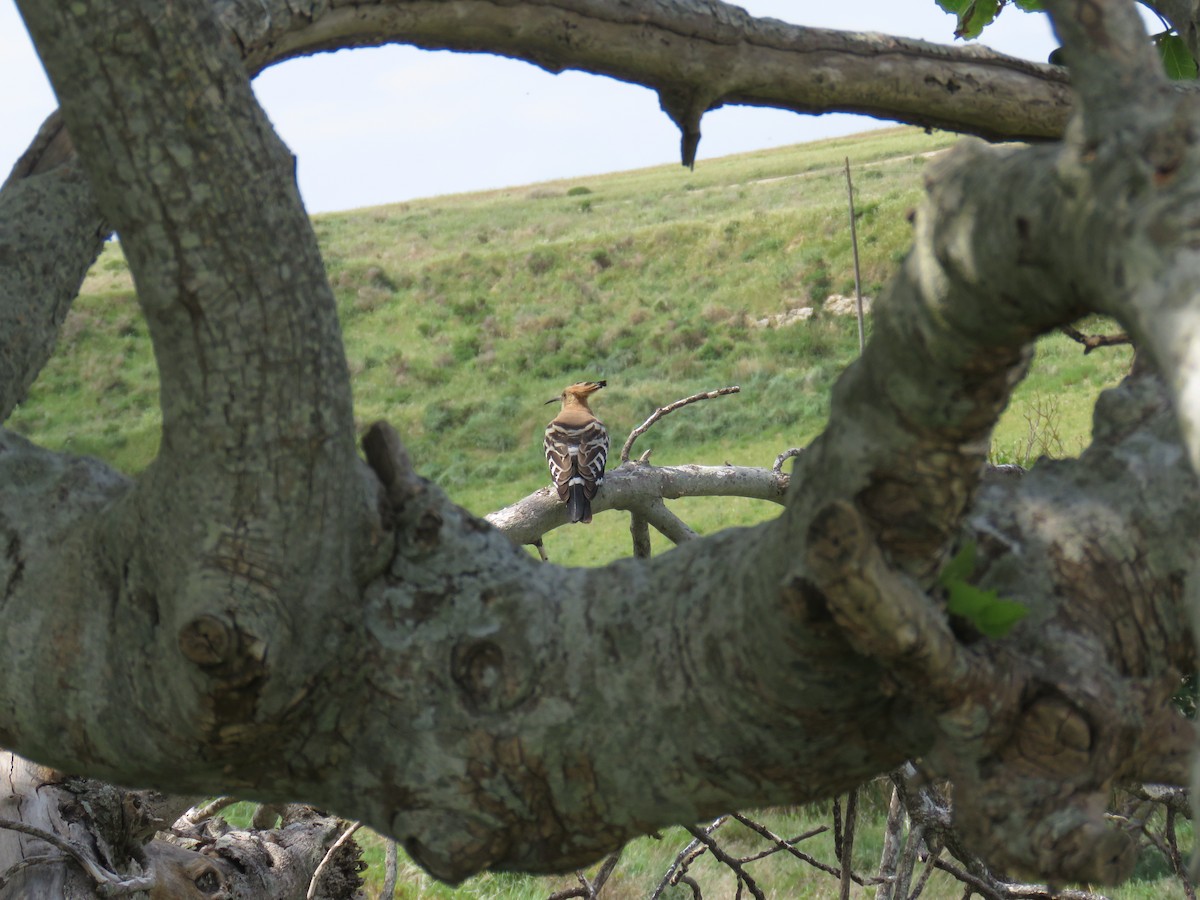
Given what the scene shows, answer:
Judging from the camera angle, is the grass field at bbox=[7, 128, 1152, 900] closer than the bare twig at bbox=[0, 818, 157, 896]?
No

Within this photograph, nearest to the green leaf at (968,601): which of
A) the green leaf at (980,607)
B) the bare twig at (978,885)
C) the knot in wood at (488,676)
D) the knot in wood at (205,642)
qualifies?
the green leaf at (980,607)

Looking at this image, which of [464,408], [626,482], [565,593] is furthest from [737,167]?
[565,593]

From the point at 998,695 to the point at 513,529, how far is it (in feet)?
9.90

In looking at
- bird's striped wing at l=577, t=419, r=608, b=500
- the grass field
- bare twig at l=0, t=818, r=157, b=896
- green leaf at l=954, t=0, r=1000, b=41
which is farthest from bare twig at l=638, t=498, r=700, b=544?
the grass field

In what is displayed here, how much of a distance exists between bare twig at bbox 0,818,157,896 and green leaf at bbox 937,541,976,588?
2.34 m

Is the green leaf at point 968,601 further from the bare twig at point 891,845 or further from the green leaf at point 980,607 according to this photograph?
the bare twig at point 891,845

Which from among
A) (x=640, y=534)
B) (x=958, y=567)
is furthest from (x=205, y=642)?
(x=640, y=534)

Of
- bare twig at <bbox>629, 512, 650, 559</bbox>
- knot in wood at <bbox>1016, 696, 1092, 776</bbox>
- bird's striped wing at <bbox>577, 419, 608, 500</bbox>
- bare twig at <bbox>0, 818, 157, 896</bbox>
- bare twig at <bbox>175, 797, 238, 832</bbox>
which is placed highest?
knot in wood at <bbox>1016, 696, 1092, 776</bbox>

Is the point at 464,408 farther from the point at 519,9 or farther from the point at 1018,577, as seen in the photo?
the point at 1018,577

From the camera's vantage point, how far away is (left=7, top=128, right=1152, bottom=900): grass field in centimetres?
1916

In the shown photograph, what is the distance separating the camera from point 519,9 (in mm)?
3117

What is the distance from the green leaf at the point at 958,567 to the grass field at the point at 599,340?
512 inches

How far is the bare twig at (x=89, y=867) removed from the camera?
2774mm

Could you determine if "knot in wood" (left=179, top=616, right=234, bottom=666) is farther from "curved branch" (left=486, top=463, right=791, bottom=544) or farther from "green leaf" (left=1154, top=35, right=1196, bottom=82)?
"green leaf" (left=1154, top=35, right=1196, bottom=82)
